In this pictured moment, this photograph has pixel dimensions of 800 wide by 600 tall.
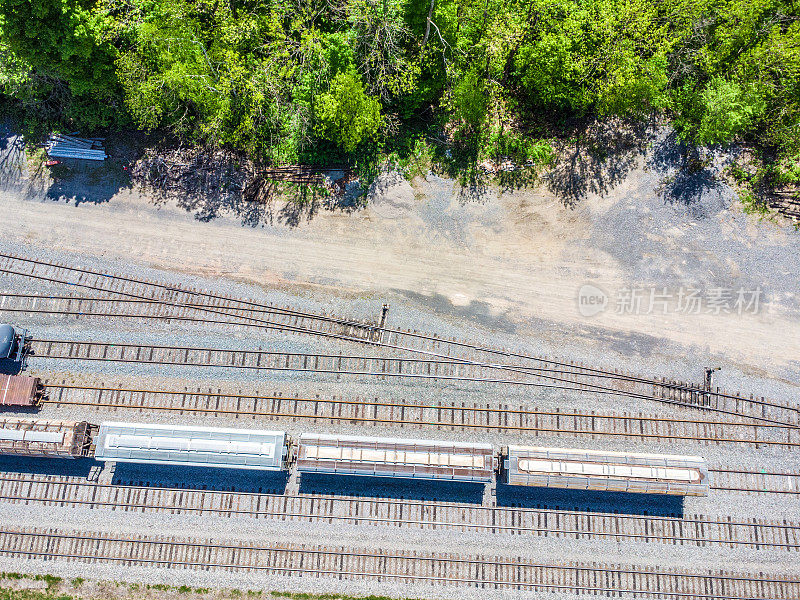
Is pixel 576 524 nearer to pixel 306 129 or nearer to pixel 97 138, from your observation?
pixel 306 129

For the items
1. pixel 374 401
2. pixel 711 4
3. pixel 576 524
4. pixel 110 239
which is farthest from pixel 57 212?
pixel 711 4

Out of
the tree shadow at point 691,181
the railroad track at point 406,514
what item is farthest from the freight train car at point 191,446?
the tree shadow at point 691,181

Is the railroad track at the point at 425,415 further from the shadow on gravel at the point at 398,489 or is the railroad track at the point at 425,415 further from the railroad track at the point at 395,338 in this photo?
the shadow on gravel at the point at 398,489

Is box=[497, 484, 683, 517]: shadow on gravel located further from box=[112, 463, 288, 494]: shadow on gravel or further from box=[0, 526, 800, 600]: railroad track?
box=[112, 463, 288, 494]: shadow on gravel

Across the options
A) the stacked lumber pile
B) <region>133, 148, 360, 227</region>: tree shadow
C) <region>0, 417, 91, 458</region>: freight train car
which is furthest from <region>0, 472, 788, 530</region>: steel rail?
the stacked lumber pile

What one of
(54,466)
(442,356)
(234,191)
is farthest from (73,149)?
(442,356)

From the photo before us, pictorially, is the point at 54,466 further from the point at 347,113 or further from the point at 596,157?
the point at 596,157
